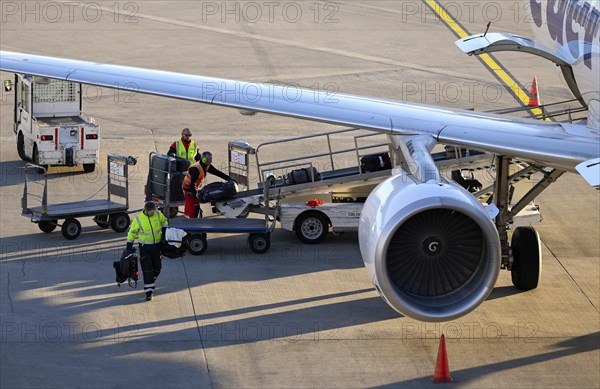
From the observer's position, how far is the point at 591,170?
1341cm

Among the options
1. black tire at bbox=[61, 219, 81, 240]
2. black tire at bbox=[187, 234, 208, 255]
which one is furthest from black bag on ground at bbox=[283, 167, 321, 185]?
black tire at bbox=[61, 219, 81, 240]

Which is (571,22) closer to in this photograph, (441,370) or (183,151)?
(441,370)

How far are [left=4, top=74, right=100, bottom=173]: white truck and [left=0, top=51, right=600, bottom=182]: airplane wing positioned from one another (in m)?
5.84

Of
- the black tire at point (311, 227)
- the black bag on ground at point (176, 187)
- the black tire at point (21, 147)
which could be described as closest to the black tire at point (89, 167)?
the black tire at point (21, 147)

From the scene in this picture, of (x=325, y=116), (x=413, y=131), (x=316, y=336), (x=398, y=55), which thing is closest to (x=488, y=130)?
(x=413, y=131)

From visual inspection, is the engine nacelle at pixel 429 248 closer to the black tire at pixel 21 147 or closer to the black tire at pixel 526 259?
the black tire at pixel 526 259

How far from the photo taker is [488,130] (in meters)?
15.3

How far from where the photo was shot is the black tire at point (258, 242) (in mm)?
20234

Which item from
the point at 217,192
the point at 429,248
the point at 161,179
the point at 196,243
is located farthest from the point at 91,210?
the point at 429,248

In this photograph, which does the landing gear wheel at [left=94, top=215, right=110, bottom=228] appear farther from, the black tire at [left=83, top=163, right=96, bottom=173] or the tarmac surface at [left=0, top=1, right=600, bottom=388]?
the black tire at [left=83, top=163, right=96, bottom=173]

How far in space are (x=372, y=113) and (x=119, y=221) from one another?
686 centimetres

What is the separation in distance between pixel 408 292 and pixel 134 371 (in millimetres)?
4084

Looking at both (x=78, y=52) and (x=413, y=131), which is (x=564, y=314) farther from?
(x=78, y=52)

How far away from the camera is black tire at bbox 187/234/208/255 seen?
790 inches
